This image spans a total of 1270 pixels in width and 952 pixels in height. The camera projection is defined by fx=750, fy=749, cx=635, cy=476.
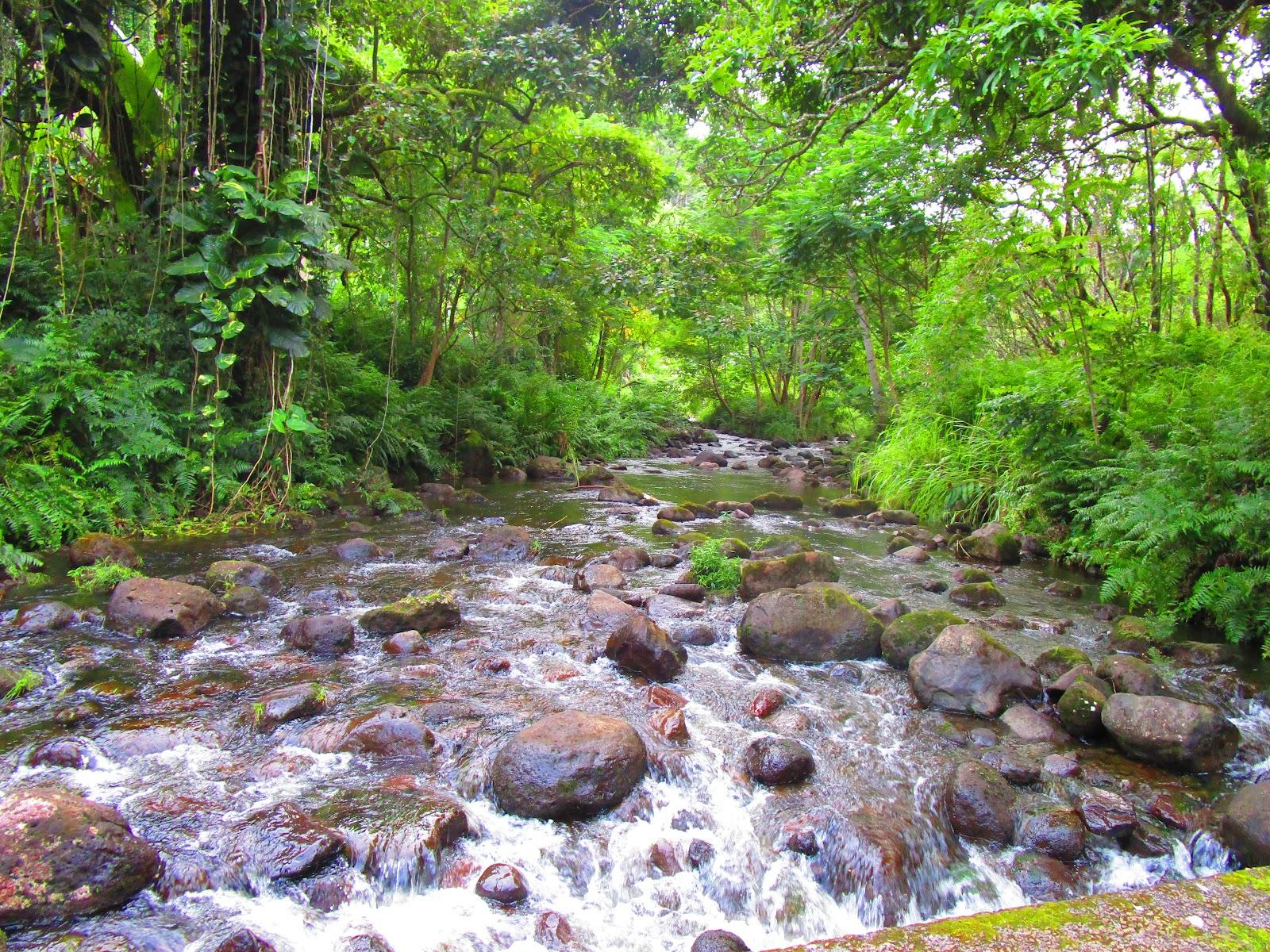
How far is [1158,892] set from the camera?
1.83 meters

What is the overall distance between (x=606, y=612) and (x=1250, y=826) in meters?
4.24

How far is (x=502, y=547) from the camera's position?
852 centimetres

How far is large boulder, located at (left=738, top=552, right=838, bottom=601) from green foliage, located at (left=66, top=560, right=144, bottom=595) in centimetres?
520

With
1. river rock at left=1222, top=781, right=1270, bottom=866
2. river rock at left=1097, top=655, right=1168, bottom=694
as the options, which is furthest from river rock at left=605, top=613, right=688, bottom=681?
river rock at left=1222, top=781, right=1270, bottom=866

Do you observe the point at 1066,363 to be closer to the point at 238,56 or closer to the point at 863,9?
the point at 863,9

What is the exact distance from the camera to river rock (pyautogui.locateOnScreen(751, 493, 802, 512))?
40.2 feet

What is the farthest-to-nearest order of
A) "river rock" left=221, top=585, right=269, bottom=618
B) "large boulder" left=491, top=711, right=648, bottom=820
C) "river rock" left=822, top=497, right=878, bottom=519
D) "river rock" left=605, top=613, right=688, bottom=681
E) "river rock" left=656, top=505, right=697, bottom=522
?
"river rock" left=822, top=497, right=878, bottom=519
"river rock" left=656, top=505, right=697, bottom=522
"river rock" left=221, top=585, right=269, bottom=618
"river rock" left=605, top=613, right=688, bottom=681
"large boulder" left=491, top=711, right=648, bottom=820

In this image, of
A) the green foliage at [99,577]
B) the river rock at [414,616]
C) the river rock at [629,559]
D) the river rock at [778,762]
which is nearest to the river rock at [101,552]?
the green foliage at [99,577]

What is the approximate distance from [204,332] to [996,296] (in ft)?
30.0

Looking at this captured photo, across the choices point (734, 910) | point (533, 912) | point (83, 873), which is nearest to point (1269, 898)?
point (734, 910)

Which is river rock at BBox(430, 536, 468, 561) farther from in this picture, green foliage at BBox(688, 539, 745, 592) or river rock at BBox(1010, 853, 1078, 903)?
river rock at BBox(1010, 853, 1078, 903)

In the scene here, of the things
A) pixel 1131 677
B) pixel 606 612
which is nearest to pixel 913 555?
pixel 1131 677

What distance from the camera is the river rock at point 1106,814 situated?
3.65 metres

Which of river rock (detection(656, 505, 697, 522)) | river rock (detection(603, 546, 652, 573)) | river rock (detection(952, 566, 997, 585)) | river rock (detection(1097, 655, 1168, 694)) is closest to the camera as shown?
river rock (detection(1097, 655, 1168, 694))
